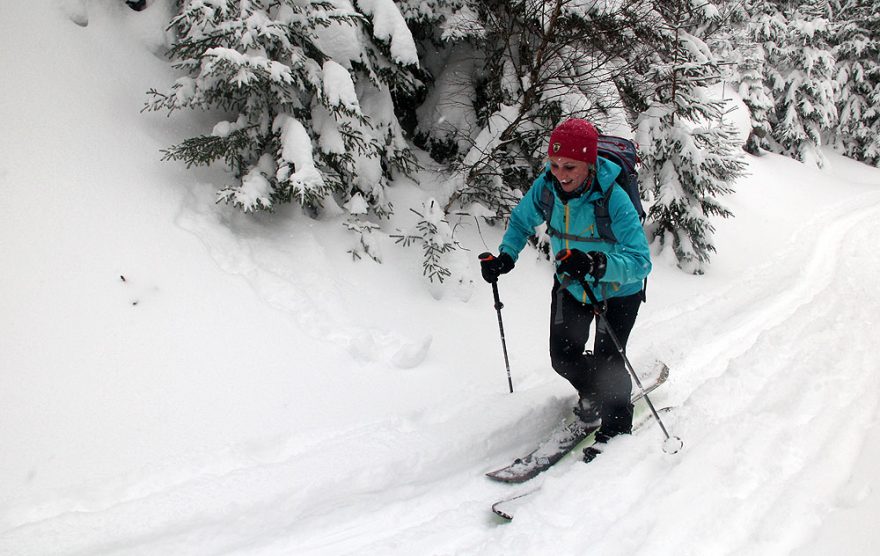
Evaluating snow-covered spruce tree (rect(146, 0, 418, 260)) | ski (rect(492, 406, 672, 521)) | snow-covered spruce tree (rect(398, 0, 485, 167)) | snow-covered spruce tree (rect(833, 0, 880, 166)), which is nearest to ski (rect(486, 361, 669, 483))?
ski (rect(492, 406, 672, 521))

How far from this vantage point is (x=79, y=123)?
5.24m

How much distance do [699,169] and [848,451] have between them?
19.3ft

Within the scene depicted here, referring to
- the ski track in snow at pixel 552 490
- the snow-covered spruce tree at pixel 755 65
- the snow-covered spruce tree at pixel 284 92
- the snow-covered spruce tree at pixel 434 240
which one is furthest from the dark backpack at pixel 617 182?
the snow-covered spruce tree at pixel 755 65

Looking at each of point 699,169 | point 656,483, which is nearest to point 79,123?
point 656,483

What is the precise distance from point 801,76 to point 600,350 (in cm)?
2142

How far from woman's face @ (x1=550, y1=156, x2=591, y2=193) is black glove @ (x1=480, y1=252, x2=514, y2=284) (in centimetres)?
85

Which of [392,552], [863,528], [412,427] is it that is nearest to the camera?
[863,528]

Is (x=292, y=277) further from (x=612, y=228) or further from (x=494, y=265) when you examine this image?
(x=612, y=228)

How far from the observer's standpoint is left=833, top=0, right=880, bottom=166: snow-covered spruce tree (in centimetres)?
2044

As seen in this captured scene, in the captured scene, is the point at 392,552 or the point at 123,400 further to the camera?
the point at 123,400

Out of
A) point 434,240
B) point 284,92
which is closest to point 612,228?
point 434,240

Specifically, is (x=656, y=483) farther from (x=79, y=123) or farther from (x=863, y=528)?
(x=79, y=123)

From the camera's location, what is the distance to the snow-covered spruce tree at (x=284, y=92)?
16.1ft

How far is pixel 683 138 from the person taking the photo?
806 cm
